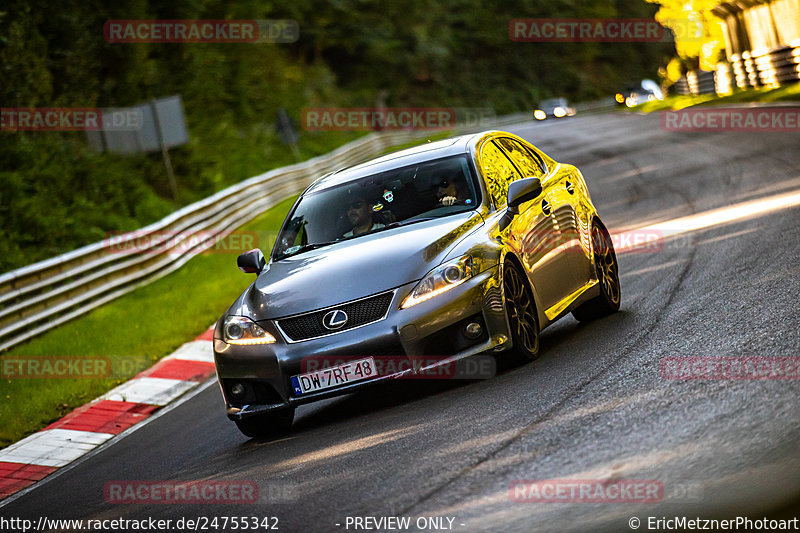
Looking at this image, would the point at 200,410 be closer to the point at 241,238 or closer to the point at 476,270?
the point at 476,270

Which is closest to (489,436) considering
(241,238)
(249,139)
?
(241,238)

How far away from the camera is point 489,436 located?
19.1 feet

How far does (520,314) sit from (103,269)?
34.9 ft

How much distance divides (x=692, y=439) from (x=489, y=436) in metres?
1.17

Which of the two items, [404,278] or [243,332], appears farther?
[243,332]

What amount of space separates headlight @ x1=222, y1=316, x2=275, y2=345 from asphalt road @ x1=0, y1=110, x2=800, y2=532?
2.25 ft

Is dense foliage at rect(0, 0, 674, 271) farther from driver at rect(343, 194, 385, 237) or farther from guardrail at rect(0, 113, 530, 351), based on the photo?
driver at rect(343, 194, 385, 237)

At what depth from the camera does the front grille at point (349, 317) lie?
7.14m

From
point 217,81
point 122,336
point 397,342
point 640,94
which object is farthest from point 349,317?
point 640,94

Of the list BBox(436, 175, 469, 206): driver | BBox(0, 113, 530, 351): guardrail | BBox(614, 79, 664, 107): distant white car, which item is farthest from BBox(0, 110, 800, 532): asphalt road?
BBox(614, 79, 664, 107): distant white car

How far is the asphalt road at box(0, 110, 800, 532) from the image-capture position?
180 inches

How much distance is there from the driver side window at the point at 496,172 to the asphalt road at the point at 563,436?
3.89ft

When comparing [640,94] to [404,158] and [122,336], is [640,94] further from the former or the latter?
[404,158]

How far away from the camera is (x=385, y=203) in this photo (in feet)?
27.5
